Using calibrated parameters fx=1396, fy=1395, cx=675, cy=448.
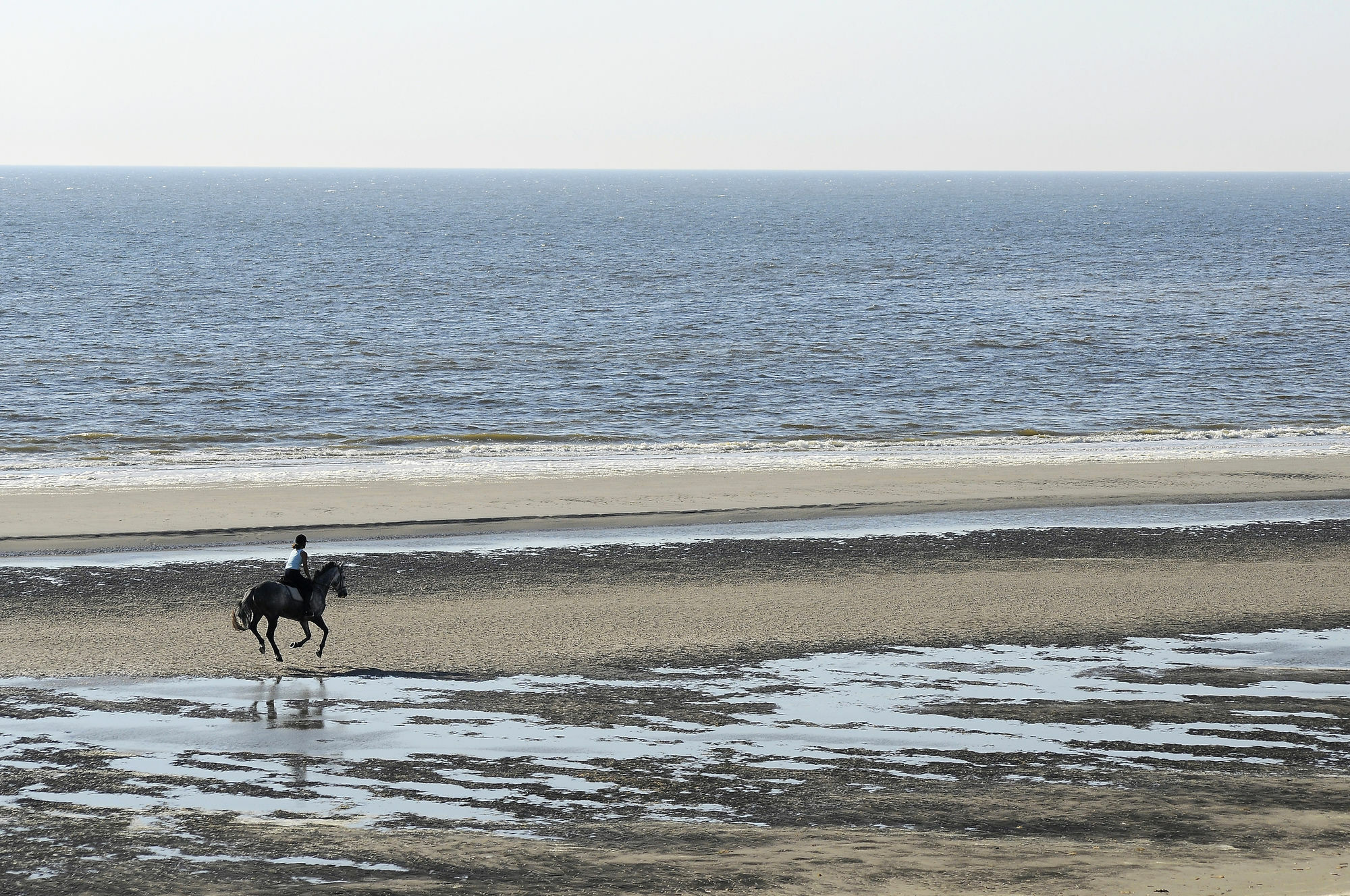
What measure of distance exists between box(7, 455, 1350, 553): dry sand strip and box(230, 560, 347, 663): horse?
7.20m

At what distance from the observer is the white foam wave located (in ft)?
95.0

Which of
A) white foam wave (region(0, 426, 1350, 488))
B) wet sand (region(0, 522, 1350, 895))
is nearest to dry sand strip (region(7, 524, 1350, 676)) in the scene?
wet sand (region(0, 522, 1350, 895))

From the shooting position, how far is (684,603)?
1817 cm

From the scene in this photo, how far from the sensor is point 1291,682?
1416cm

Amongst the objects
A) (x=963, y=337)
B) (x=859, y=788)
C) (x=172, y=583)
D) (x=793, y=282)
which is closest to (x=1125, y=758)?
(x=859, y=788)

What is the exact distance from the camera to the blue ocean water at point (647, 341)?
38.4m

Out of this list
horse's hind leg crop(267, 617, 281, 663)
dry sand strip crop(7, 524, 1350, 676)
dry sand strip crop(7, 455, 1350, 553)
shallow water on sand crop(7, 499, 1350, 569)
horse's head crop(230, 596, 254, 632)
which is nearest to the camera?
horse's head crop(230, 596, 254, 632)

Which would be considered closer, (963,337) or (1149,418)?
(1149,418)

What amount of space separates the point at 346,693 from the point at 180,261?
284 ft

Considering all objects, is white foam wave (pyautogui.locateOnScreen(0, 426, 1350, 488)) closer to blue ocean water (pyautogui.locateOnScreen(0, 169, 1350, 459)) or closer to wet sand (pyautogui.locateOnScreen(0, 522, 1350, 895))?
blue ocean water (pyautogui.locateOnScreen(0, 169, 1350, 459))

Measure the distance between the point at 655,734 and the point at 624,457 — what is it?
20341 millimetres

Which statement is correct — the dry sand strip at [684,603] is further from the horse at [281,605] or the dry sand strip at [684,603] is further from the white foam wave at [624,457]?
the white foam wave at [624,457]

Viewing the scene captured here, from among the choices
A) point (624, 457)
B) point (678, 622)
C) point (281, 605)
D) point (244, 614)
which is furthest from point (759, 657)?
point (624, 457)

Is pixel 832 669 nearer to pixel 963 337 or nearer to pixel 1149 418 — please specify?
pixel 1149 418
